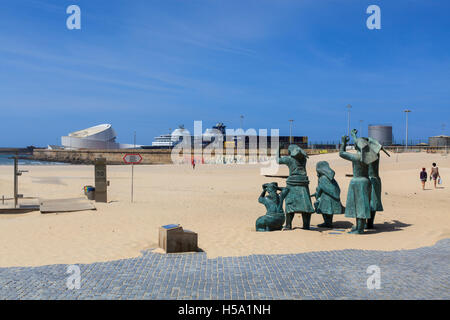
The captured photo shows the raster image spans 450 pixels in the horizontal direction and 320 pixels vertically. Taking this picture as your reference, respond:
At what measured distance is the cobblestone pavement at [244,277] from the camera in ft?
16.7

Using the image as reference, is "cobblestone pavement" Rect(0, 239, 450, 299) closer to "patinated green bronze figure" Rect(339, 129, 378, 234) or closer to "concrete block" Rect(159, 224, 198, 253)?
"concrete block" Rect(159, 224, 198, 253)

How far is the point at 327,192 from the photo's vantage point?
9648 mm

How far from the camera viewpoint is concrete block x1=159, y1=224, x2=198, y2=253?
7.34 m

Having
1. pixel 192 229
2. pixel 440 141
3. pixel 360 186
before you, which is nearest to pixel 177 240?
pixel 192 229

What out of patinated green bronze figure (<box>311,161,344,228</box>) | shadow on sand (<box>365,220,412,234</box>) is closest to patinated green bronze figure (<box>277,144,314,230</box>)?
patinated green bronze figure (<box>311,161,344,228</box>)

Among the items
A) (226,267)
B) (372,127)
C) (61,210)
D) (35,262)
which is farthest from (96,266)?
(372,127)

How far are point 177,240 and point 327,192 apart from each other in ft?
13.5

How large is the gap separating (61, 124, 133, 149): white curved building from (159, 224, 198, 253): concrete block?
95.1 metres

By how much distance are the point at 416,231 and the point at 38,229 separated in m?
9.05

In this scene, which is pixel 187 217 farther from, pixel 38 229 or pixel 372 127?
pixel 372 127

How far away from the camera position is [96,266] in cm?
639

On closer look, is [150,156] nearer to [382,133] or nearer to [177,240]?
[382,133]

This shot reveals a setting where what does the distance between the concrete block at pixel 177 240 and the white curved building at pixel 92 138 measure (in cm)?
9515

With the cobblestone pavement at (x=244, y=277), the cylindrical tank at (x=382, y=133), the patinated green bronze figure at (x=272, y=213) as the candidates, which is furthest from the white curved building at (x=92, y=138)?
the cobblestone pavement at (x=244, y=277)
